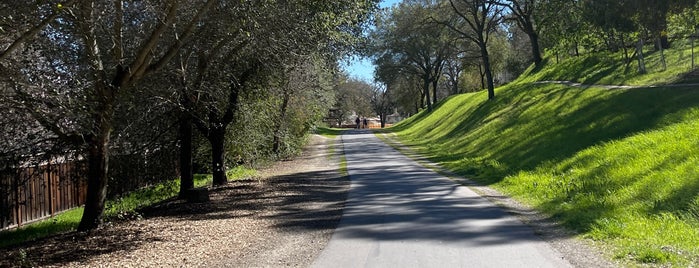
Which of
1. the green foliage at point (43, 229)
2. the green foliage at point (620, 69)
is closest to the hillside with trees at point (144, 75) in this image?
the green foliage at point (43, 229)

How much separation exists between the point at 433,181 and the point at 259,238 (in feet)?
25.2

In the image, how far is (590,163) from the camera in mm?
13641

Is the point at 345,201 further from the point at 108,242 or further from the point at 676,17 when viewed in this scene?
the point at 676,17

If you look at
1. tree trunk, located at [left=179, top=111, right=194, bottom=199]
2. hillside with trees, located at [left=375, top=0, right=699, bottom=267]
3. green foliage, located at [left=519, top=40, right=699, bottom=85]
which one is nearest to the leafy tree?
hillside with trees, located at [left=375, top=0, right=699, bottom=267]

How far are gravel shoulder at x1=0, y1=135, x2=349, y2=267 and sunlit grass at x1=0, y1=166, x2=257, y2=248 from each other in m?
0.53

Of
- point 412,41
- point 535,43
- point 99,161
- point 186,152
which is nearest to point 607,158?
point 186,152

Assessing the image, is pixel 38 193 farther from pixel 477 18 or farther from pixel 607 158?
pixel 477 18

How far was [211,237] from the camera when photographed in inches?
354

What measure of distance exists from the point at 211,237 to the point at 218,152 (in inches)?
328

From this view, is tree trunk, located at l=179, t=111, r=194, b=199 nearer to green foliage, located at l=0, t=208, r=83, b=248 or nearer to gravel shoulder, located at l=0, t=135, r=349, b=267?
gravel shoulder, located at l=0, t=135, r=349, b=267

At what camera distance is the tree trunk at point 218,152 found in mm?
16594

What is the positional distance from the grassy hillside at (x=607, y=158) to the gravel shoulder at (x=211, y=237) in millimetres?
3934


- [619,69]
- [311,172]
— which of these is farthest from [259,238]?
[619,69]

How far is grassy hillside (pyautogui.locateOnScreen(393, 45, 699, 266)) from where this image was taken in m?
8.00
